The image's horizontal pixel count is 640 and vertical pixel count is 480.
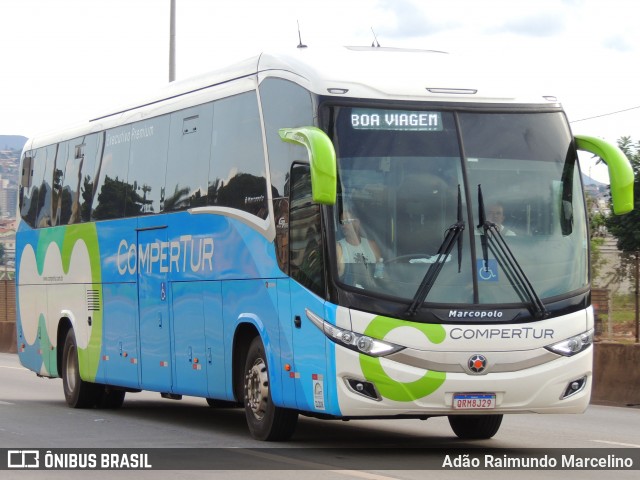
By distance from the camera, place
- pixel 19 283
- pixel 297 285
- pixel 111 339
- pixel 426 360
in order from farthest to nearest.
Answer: pixel 19 283, pixel 111 339, pixel 297 285, pixel 426 360

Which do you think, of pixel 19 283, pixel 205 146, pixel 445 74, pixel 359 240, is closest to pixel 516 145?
pixel 445 74

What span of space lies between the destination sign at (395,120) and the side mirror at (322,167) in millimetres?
661

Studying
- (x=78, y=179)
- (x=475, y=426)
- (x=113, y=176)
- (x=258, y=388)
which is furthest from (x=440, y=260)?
A: (x=78, y=179)

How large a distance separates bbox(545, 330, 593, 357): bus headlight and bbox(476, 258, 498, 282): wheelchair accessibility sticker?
2.56 ft

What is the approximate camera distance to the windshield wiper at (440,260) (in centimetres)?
1181

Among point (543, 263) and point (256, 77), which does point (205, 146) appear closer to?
point (256, 77)

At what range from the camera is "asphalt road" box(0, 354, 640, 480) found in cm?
1120

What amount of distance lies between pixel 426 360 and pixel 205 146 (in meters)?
4.73

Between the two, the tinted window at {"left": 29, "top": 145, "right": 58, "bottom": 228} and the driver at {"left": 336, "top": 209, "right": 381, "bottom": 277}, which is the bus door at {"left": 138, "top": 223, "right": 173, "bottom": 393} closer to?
the tinted window at {"left": 29, "top": 145, "right": 58, "bottom": 228}

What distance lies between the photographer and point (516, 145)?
12617 mm

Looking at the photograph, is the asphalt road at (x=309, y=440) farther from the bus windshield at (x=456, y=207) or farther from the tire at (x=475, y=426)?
the bus windshield at (x=456, y=207)

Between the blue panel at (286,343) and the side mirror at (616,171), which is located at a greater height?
the side mirror at (616,171)

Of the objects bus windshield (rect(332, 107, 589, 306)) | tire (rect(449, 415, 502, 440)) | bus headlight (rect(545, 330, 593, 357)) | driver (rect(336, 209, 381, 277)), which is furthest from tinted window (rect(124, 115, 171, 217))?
bus headlight (rect(545, 330, 593, 357))

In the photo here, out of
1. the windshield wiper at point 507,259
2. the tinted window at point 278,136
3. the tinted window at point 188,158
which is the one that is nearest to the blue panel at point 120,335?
the tinted window at point 188,158
